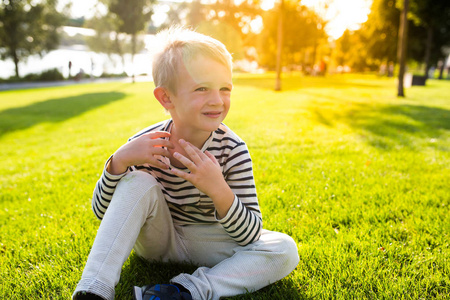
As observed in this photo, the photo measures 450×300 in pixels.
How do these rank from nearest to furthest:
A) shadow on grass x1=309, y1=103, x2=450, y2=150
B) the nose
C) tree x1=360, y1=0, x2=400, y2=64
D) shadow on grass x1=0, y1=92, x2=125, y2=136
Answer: the nose, shadow on grass x1=309, y1=103, x2=450, y2=150, shadow on grass x1=0, y1=92, x2=125, y2=136, tree x1=360, y1=0, x2=400, y2=64

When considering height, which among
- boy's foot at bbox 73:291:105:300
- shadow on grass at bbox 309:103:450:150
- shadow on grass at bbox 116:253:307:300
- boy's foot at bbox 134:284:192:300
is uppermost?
shadow on grass at bbox 309:103:450:150

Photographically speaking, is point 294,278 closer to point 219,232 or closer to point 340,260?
point 340,260

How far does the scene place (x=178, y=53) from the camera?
1942mm

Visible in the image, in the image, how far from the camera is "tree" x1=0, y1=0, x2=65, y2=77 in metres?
32.2

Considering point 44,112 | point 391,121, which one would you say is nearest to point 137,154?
point 391,121

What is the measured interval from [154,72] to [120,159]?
59cm

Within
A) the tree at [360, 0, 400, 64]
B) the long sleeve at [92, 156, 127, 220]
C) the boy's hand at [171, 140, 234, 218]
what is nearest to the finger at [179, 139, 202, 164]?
the boy's hand at [171, 140, 234, 218]

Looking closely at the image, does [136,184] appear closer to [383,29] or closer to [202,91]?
[202,91]

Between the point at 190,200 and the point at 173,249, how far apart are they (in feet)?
1.27

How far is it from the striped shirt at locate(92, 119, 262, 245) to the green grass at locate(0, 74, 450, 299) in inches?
14.9

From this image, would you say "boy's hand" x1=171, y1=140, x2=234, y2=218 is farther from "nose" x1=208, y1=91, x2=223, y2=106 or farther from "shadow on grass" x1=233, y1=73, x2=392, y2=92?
"shadow on grass" x1=233, y1=73, x2=392, y2=92

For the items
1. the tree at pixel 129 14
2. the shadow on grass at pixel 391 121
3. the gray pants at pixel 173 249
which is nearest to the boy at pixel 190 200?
the gray pants at pixel 173 249

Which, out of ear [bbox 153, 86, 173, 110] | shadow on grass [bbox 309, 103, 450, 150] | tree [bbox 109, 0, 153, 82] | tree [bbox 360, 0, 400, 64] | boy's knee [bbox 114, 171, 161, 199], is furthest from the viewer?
tree [bbox 109, 0, 153, 82]

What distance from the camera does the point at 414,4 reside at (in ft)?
74.9
